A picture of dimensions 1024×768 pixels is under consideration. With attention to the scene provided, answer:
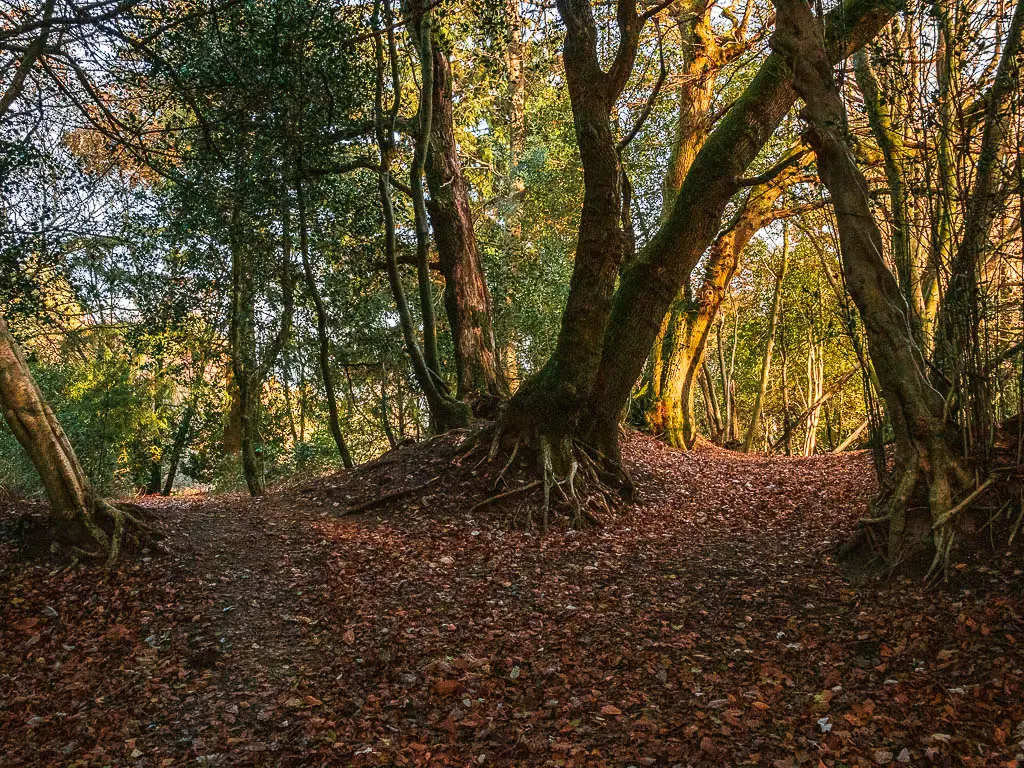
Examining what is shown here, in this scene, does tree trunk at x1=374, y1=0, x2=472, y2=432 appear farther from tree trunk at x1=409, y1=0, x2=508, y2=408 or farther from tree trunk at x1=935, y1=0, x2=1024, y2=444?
tree trunk at x1=935, y1=0, x2=1024, y2=444

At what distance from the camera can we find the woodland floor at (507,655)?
328cm

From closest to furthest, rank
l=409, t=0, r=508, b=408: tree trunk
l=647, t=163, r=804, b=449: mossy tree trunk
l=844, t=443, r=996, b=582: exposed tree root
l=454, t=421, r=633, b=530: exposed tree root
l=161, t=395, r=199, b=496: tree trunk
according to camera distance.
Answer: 1. l=844, t=443, r=996, b=582: exposed tree root
2. l=454, t=421, r=633, b=530: exposed tree root
3. l=409, t=0, r=508, b=408: tree trunk
4. l=647, t=163, r=804, b=449: mossy tree trunk
5. l=161, t=395, r=199, b=496: tree trunk

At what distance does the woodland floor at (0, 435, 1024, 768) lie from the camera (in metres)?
3.28

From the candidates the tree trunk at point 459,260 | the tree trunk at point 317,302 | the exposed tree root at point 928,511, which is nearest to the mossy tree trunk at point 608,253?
the tree trunk at point 459,260

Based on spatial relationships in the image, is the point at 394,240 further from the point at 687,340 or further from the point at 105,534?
the point at 687,340

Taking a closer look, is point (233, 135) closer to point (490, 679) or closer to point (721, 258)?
point (490, 679)

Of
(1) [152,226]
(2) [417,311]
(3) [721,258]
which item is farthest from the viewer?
(2) [417,311]

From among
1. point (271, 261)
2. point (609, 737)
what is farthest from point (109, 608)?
point (271, 261)

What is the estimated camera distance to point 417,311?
15.2 meters

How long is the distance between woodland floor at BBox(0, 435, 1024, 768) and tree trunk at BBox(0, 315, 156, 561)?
32 centimetres

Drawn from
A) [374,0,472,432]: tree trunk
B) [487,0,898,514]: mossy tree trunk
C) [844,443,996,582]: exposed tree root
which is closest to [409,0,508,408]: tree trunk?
[374,0,472,432]: tree trunk

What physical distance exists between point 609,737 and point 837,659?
143 centimetres

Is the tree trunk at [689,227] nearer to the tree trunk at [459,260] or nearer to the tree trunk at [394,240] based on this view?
the tree trunk at [394,240]

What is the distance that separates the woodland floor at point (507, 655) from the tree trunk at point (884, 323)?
18.3 inches
